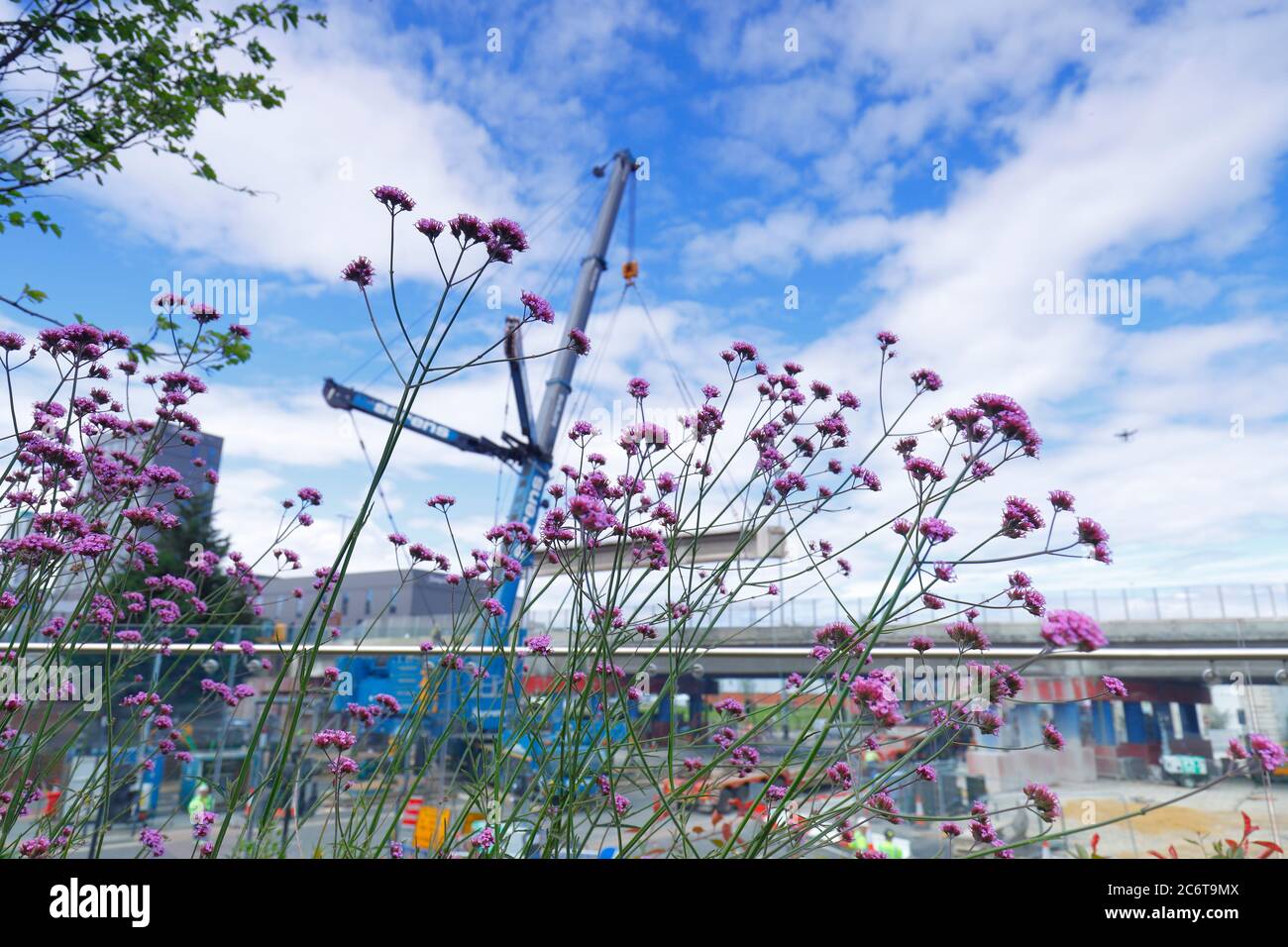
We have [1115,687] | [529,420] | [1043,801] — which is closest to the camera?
[1043,801]

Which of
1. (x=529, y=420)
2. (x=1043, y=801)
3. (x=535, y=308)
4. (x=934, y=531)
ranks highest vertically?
(x=529, y=420)

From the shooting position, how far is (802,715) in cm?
179

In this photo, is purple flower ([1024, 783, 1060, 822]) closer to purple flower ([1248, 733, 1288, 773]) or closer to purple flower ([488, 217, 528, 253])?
purple flower ([1248, 733, 1288, 773])

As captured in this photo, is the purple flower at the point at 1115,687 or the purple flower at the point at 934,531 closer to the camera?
the purple flower at the point at 934,531

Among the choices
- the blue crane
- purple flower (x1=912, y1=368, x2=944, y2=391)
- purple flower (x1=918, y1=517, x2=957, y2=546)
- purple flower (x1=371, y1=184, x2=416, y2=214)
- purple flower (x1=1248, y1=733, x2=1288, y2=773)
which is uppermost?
the blue crane

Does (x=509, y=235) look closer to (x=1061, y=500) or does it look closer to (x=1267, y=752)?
(x=1061, y=500)

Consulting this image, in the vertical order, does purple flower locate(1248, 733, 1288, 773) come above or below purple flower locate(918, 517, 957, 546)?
below

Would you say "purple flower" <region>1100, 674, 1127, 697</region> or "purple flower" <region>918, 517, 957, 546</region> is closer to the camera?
"purple flower" <region>918, 517, 957, 546</region>

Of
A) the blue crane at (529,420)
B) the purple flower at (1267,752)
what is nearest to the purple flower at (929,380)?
the purple flower at (1267,752)

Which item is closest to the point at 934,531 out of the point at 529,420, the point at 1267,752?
the point at 1267,752

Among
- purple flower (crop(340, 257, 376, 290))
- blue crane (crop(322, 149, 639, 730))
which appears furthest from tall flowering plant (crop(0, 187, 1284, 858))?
blue crane (crop(322, 149, 639, 730))

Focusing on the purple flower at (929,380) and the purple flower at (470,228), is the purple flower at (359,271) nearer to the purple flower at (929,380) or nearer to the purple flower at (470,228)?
the purple flower at (470,228)
